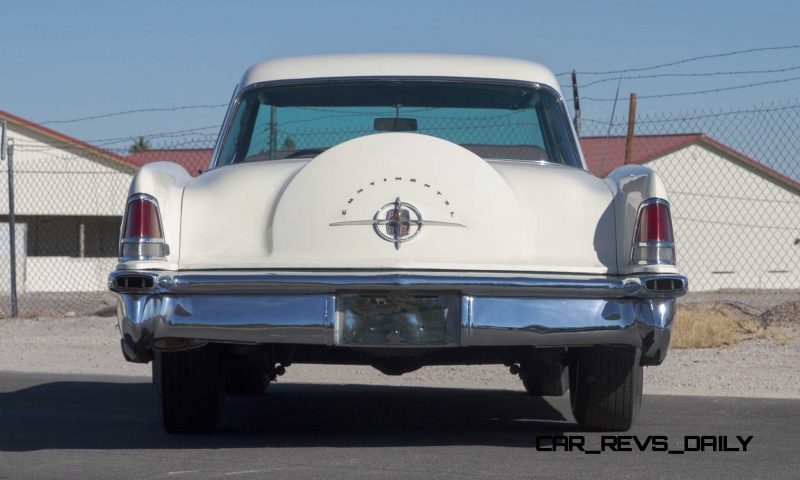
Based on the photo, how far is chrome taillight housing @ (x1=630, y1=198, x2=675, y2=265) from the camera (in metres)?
4.73

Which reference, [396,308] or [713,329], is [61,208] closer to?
[713,329]

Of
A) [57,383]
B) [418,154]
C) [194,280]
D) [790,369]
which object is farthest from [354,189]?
[790,369]

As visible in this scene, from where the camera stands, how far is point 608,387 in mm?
5246

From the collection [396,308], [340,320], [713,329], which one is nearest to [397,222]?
[396,308]

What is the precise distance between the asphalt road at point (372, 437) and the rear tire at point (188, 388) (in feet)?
0.27

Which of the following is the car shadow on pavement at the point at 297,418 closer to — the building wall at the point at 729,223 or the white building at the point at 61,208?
the white building at the point at 61,208

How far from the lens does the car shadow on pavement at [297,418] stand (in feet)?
17.4

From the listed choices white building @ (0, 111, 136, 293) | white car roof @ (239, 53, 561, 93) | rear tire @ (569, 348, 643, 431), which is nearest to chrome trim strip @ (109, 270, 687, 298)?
rear tire @ (569, 348, 643, 431)

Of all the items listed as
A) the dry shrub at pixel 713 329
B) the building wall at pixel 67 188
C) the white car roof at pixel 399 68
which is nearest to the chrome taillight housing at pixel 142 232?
the white car roof at pixel 399 68

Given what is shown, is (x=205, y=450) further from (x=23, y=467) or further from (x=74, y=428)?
(x=74, y=428)

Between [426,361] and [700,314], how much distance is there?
635 cm

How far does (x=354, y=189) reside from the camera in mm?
4734

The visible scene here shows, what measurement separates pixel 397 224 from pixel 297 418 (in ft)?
6.51

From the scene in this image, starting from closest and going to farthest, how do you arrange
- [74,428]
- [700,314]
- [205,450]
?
[205,450] < [74,428] < [700,314]
